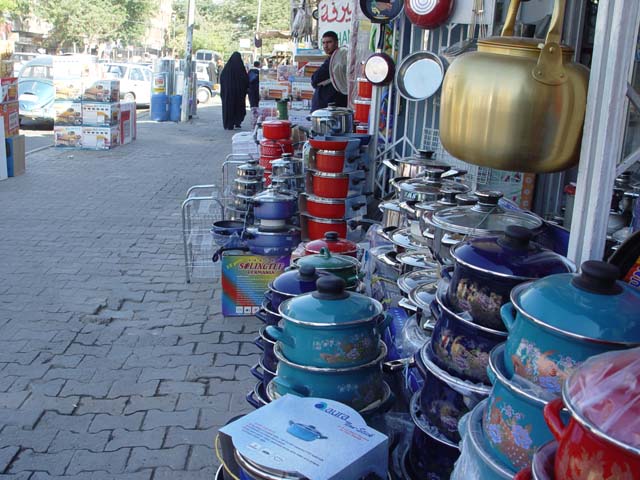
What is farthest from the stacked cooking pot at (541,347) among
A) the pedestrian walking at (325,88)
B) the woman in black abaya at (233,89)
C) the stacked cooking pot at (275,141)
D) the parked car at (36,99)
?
the woman in black abaya at (233,89)

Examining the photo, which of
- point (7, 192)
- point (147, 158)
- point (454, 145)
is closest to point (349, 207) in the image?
point (454, 145)

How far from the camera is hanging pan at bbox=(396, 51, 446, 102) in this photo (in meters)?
5.28

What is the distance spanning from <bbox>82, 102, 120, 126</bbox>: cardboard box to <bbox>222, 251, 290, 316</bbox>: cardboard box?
29.2 feet

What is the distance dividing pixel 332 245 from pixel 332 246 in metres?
Result: 0.01

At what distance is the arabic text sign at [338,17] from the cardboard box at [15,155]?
4.95 m

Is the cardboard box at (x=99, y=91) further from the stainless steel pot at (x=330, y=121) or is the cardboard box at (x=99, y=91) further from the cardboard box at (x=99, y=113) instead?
the stainless steel pot at (x=330, y=121)

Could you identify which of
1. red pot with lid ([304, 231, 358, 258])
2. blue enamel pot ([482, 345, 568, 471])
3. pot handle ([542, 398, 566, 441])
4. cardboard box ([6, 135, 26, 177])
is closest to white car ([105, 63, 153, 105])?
cardboard box ([6, 135, 26, 177])

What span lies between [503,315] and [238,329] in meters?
3.21

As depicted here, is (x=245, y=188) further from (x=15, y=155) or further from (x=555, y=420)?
(x=15, y=155)

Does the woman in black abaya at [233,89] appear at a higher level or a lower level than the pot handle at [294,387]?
higher

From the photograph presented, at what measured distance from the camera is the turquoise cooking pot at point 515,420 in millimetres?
1415

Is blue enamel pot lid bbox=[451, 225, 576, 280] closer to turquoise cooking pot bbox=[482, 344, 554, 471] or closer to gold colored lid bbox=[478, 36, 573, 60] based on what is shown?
turquoise cooking pot bbox=[482, 344, 554, 471]

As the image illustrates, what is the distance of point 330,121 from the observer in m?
5.42

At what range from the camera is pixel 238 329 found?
4.59 meters
